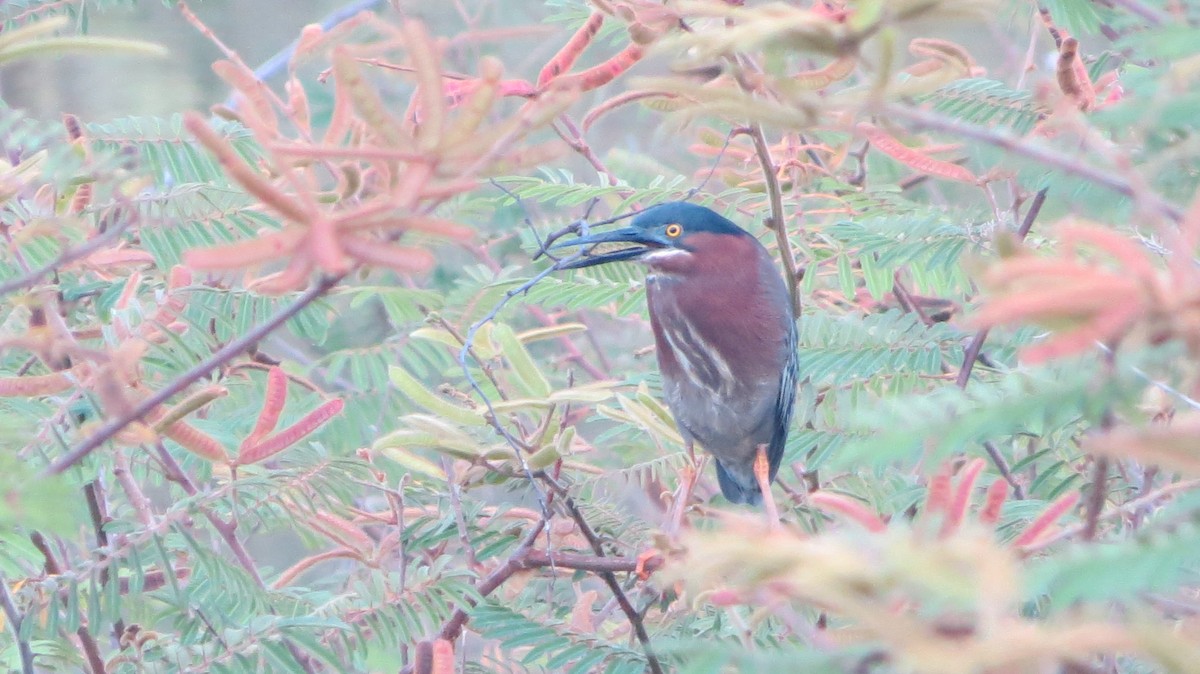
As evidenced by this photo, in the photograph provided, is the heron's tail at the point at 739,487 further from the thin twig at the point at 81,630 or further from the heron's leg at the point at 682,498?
the thin twig at the point at 81,630

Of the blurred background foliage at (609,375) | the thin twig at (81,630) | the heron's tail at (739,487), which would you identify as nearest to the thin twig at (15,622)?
the blurred background foliage at (609,375)

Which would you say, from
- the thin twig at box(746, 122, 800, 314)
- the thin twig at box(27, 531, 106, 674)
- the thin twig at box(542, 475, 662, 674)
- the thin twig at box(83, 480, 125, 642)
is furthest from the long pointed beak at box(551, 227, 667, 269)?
the thin twig at box(27, 531, 106, 674)

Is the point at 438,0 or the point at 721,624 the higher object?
the point at 438,0

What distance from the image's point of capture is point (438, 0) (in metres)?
5.55

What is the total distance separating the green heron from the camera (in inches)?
118

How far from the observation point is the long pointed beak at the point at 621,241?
2.56m

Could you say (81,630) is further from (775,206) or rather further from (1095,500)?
(1095,500)

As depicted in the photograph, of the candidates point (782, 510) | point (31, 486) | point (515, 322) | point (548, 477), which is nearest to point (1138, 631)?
point (31, 486)

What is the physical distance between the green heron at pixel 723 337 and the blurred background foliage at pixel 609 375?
0.10 metres

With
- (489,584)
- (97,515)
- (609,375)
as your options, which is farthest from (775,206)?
(609,375)

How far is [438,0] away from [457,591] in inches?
169

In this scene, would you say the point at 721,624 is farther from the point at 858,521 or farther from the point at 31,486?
the point at 31,486

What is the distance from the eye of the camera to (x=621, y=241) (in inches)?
A: 110

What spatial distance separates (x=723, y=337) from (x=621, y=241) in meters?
0.58
